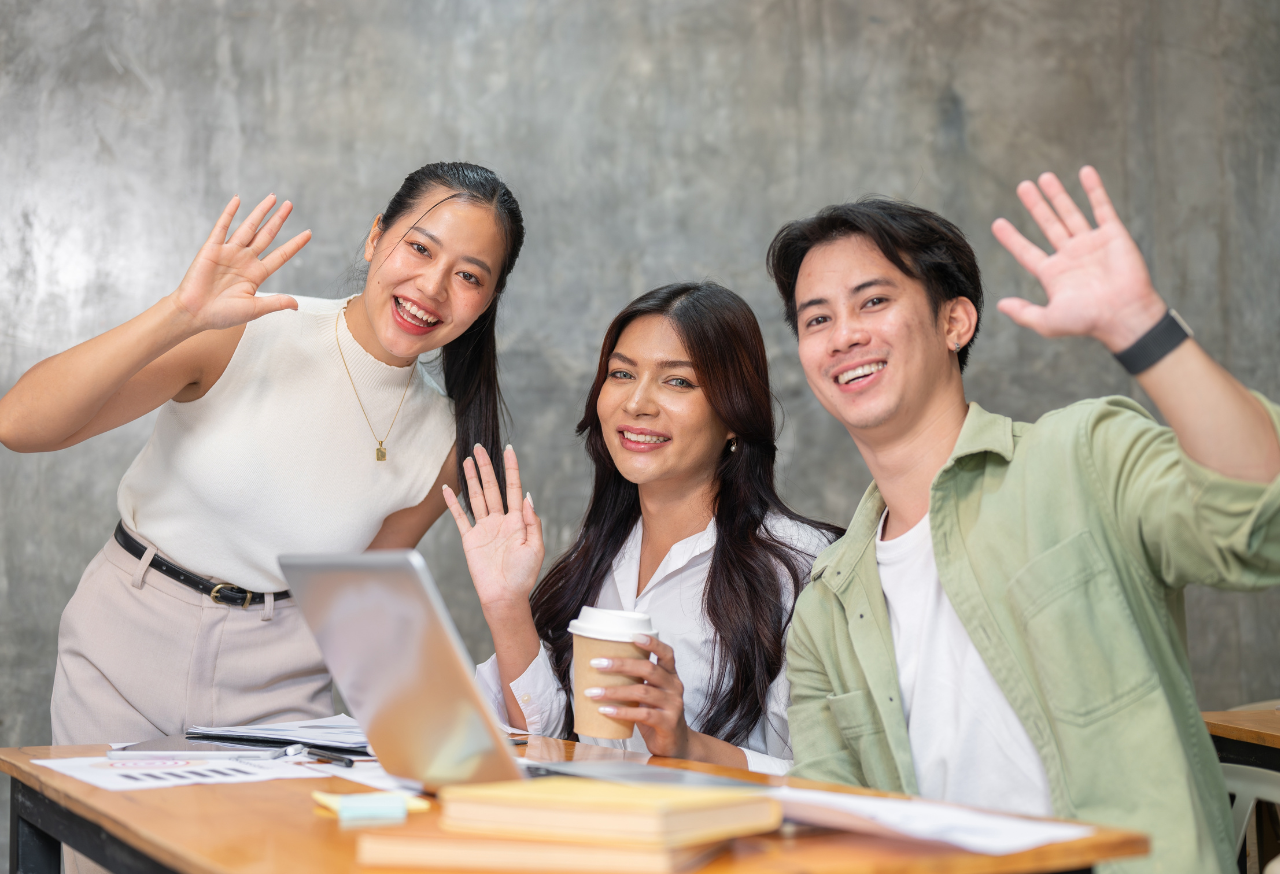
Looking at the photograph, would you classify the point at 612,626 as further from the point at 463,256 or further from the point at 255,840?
the point at 463,256

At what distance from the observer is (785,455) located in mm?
4785

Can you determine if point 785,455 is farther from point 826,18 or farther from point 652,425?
point 652,425

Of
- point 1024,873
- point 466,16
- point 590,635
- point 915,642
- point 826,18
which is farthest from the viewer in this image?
point 826,18

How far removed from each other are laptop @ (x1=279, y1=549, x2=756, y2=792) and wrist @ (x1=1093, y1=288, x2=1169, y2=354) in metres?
0.68

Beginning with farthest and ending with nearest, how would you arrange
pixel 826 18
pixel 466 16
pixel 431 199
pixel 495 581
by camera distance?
pixel 826 18 → pixel 466 16 → pixel 431 199 → pixel 495 581

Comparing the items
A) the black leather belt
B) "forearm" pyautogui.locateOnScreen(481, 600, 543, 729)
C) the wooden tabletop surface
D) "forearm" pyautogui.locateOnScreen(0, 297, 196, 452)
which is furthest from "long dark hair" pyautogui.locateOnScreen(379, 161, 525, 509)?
the wooden tabletop surface

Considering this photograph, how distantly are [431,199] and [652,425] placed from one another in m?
0.67

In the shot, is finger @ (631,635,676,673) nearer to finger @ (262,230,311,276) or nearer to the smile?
the smile

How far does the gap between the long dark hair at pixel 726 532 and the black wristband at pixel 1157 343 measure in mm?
1060

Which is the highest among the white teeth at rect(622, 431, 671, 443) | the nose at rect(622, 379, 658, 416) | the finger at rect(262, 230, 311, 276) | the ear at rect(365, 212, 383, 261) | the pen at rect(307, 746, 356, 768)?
the ear at rect(365, 212, 383, 261)

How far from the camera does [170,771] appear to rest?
1397mm

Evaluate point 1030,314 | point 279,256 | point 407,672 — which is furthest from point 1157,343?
point 279,256

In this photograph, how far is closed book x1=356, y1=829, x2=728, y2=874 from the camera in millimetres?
845

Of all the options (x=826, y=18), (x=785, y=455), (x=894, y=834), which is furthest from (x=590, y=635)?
(x=826, y=18)
